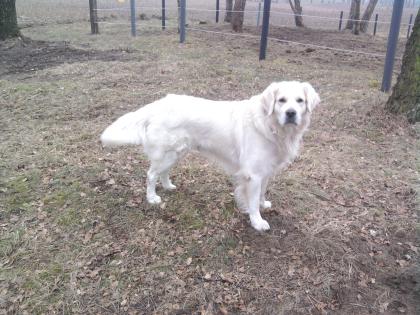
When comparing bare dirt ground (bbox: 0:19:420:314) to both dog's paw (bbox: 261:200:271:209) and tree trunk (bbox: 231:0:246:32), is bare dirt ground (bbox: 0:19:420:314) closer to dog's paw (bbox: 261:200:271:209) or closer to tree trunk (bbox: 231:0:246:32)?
dog's paw (bbox: 261:200:271:209)

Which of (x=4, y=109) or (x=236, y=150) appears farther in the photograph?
(x=4, y=109)

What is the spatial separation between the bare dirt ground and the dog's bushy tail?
701mm

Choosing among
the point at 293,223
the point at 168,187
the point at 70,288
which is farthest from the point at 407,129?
the point at 70,288

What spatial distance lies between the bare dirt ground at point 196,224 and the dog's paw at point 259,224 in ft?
0.20

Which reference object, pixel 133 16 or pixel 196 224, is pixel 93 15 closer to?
pixel 133 16

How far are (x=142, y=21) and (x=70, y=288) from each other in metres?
16.4

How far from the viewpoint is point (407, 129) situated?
18.3ft

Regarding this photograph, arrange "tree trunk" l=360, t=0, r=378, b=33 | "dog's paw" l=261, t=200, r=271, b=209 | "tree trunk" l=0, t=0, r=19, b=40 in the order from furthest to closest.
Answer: "tree trunk" l=360, t=0, r=378, b=33 < "tree trunk" l=0, t=0, r=19, b=40 < "dog's paw" l=261, t=200, r=271, b=209

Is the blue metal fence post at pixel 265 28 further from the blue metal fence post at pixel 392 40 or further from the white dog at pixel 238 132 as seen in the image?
the white dog at pixel 238 132

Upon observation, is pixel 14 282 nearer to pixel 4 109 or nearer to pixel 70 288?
pixel 70 288

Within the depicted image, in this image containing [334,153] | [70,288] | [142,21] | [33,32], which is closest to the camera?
[70,288]

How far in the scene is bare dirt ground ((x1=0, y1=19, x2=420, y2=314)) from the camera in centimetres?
300

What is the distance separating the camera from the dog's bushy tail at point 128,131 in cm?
379

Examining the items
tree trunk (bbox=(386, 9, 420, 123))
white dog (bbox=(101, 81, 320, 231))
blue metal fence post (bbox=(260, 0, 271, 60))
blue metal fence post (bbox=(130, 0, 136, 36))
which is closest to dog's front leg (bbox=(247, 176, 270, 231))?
white dog (bbox=(101, 81, 320, 231))
